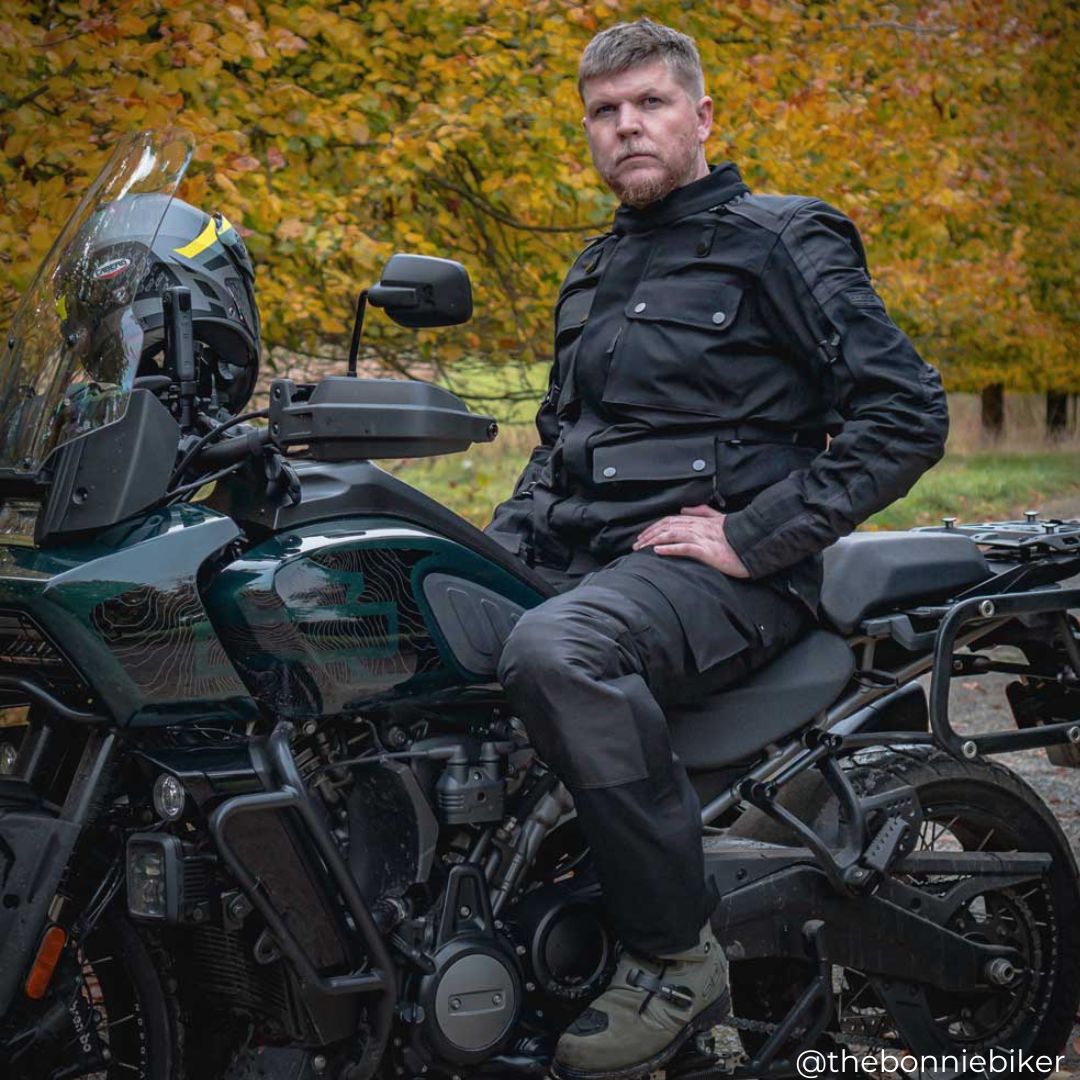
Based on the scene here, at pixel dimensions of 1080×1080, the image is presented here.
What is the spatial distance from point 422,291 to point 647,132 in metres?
0.90

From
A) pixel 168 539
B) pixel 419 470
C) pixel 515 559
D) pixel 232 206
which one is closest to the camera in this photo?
pixel 168 539

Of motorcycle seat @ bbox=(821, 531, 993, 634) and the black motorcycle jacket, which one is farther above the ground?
the black motorcycle jacket

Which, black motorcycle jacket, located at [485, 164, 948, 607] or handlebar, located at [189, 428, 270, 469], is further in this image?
black motorcycle jacket, located at [485, 164, 948, 607]

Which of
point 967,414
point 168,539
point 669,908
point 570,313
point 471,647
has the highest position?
point 570,313

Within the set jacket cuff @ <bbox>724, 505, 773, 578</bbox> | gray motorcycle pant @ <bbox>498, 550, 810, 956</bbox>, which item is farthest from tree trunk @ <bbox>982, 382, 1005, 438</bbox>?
gray motorcycle pant @ <bbox>498, 550, 810, 956</bbox>

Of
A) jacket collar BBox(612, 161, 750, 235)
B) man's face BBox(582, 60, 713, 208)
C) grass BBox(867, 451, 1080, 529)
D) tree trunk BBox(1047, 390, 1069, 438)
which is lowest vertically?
tree trunk BBox(1047, 390, 1069, 438)

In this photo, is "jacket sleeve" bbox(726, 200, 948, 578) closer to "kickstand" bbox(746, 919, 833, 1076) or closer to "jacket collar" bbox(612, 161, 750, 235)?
"jacket collar" bbox(612, 161, 750, 235)

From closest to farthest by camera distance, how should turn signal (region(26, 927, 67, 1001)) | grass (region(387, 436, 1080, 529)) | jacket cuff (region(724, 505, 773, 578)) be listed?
turn signal (region(26, 927, 67, 1001)) → jacket cuff (region(724, 505, 773, 578)) → grass (region(387, 436, 1080, 529))

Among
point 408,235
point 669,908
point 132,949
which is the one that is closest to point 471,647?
point 669,908

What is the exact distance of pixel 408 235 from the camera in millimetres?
7594

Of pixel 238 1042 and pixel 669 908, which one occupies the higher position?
pixel 669 908

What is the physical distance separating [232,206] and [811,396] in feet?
11.5

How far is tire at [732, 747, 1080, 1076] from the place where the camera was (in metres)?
3.49

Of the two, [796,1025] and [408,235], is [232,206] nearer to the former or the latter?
[408,235]
